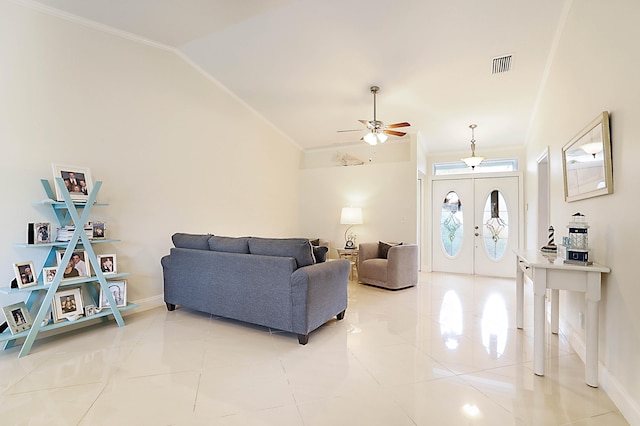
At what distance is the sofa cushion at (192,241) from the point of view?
11.9 ft

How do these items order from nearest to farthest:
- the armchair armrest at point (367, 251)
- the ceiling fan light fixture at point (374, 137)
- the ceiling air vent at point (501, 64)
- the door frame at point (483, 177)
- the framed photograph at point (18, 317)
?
1. the framed photograph at point (18, 317)
2. the ceiling air vent at point (501, 64)
3. the ceiling fan light fixture at point (374, 137)
4. the armchair armrest at point (367, 251)
5. the door frame at point (483, 177)

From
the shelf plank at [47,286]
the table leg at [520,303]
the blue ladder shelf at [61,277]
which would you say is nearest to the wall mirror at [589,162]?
the table leg at [520,303]

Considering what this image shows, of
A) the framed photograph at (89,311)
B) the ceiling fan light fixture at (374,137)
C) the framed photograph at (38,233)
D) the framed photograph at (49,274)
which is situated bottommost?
the framed photograph at (89,311)

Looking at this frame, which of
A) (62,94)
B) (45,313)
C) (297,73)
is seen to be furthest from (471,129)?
(45,313)

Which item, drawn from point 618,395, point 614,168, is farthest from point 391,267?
point 614,168

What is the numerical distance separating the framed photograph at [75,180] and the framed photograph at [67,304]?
36.8 inches

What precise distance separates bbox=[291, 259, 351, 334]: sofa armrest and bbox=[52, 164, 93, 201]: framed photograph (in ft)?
7.55

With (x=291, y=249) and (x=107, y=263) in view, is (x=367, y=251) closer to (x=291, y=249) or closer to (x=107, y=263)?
(x=291, y=249)

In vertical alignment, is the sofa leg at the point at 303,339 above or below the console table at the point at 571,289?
below

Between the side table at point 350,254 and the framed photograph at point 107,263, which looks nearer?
the framed photograph at point 107,263

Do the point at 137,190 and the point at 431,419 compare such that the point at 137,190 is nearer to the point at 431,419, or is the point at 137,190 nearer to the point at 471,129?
the point at 431,419

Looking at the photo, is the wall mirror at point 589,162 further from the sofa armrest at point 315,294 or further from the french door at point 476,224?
the french door at point 476,224

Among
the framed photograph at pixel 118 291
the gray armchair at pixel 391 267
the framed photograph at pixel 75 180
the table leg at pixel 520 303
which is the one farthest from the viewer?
the gray armchair at pixel 391 267

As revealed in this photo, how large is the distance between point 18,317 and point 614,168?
4822 millimetres
